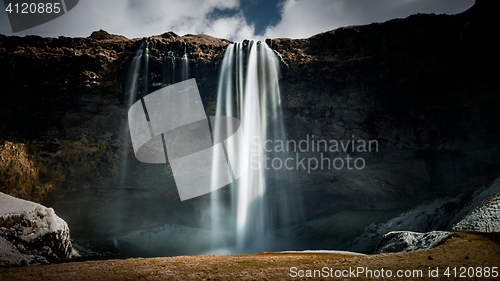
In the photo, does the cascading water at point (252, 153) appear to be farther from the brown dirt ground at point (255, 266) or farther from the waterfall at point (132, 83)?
the brown dirt ground at point (255, 266)

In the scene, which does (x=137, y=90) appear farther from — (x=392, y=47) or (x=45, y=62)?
(x=392, y=47)

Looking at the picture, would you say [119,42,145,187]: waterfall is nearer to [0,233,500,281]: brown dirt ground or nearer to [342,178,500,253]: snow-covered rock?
[0,233,500,281]: brown dirt ground

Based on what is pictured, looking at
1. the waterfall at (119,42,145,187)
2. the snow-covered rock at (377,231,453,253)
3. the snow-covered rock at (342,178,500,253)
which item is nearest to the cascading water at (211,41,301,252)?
the waterfall at (119,42,145,187)

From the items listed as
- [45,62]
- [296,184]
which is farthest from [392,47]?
[45,62]

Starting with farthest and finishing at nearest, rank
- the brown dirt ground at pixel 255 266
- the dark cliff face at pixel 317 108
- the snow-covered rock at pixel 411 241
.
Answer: the dark cliff face at pixel 317 108 < the snow-covered rock at pixel 411 241 < the brown dirt ground at pixel 255 266

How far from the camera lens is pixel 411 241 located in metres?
17.0

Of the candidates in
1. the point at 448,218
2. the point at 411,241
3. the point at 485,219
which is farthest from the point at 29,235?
the point at 448,218

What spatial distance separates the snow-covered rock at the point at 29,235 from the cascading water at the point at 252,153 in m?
14.6

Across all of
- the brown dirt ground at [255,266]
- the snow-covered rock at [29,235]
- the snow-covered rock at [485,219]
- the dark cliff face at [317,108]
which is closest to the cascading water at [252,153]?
the dark cliff face at [317,108]

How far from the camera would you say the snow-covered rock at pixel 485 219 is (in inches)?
626

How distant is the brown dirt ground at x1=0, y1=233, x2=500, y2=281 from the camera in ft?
38.5

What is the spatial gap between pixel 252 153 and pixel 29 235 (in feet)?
58.6

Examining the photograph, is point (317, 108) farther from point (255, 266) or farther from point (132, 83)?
point (255, 266)

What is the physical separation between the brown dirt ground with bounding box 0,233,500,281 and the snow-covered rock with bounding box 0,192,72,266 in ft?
6.15
